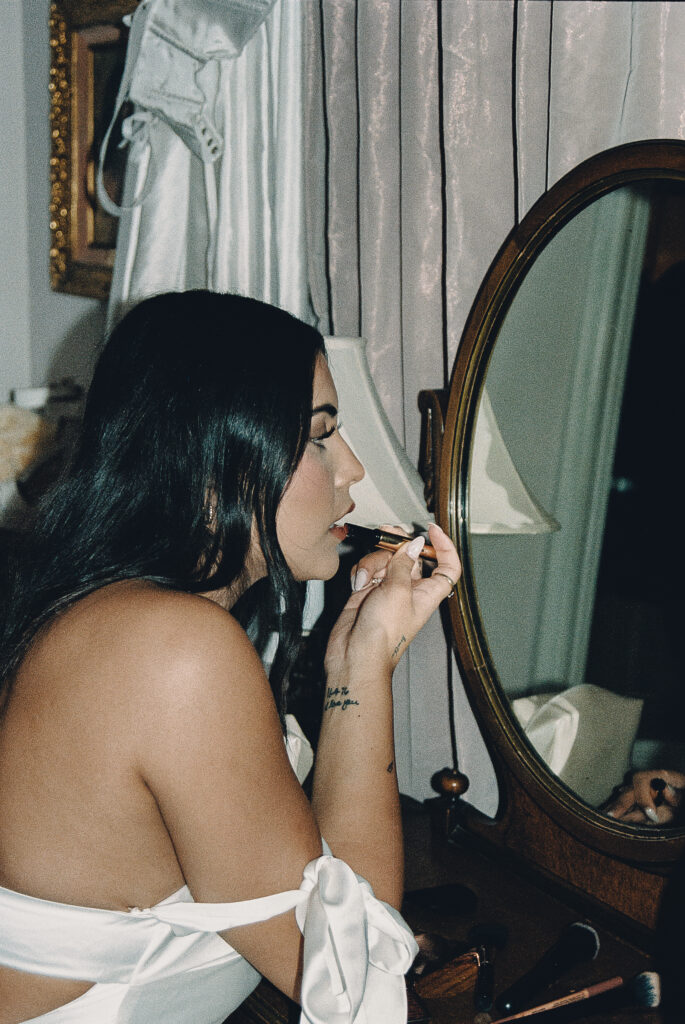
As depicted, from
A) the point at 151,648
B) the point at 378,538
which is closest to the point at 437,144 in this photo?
the point at 378,538

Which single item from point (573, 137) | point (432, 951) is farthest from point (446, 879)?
point (573, 137)

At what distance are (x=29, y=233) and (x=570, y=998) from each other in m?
1.84

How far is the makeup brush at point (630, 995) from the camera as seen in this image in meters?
0.70

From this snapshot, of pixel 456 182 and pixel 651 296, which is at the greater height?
pixel 456 182

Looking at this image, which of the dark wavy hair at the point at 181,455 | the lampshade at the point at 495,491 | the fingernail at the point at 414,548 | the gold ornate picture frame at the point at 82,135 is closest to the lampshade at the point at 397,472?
the lampshade at the point at 495,491

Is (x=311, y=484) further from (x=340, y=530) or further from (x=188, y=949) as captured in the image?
(x=188, y=949)

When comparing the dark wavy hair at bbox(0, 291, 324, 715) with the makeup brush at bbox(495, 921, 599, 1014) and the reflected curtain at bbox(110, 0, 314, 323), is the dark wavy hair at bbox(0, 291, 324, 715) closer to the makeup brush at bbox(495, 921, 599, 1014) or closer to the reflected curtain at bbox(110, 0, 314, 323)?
the makeup brush at bbox(495, 921, 599, 1014)

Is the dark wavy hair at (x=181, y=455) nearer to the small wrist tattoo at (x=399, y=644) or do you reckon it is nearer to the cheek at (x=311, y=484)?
the cheek at (x=311, y=484)

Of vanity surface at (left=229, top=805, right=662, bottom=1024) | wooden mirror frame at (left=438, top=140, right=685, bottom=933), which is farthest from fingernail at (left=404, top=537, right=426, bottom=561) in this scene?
vanity surface at (left=229, top=805, right=662, bottom=1024)

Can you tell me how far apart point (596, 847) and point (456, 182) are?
75cm

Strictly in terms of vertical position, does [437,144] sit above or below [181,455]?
above

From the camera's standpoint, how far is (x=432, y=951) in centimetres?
79

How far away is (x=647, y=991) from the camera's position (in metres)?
0.71

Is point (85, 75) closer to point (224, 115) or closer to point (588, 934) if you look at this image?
point (224, 115)
